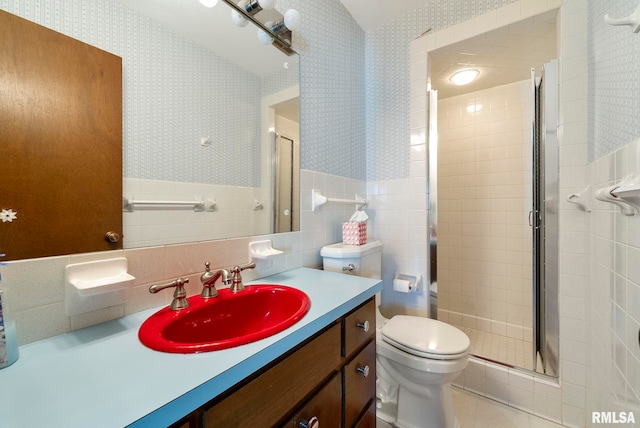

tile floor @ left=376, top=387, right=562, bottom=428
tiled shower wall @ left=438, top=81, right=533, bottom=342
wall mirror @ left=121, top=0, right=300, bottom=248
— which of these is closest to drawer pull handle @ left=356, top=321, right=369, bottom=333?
wall mirror @ left=121, top=0, right=300, bottom=248

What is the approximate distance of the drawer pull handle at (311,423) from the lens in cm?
63

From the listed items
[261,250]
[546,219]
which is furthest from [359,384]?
[546,219]

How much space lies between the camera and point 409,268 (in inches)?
69.0

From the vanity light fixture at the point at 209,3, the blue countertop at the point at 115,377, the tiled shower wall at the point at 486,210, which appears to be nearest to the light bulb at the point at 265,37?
the vanity light fixture at the point at 209,3

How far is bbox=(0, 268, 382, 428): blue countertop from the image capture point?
361 mm

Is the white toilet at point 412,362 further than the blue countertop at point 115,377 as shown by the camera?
Yes

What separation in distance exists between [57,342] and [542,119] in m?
2.15

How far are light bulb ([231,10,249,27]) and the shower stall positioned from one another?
124cm

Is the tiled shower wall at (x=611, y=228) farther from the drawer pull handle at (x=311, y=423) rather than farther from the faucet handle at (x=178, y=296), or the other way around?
the faucet handle at (x=178, y=296)

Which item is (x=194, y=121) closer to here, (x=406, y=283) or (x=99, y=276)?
(x=99, y=276)

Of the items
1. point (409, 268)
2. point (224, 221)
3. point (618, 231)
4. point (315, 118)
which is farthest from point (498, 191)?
point (224, 221)

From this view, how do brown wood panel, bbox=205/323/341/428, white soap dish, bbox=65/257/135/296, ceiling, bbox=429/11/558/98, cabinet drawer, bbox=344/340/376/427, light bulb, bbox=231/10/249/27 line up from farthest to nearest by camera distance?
ceiling, bbox=429/11/558/98, light bulb, bbox=231/10/249/27, cabinet drawer, bbox=344/340/376/427, white soap dish, bbox=65/257/135/296, brown wood panel, bbox=205/323/341/428

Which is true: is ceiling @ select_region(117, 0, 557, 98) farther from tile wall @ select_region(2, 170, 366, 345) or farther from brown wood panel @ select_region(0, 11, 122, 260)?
tile wall @ select_region(2, 170, 366, 345)

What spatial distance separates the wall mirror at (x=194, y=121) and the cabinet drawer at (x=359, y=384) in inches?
24.8
